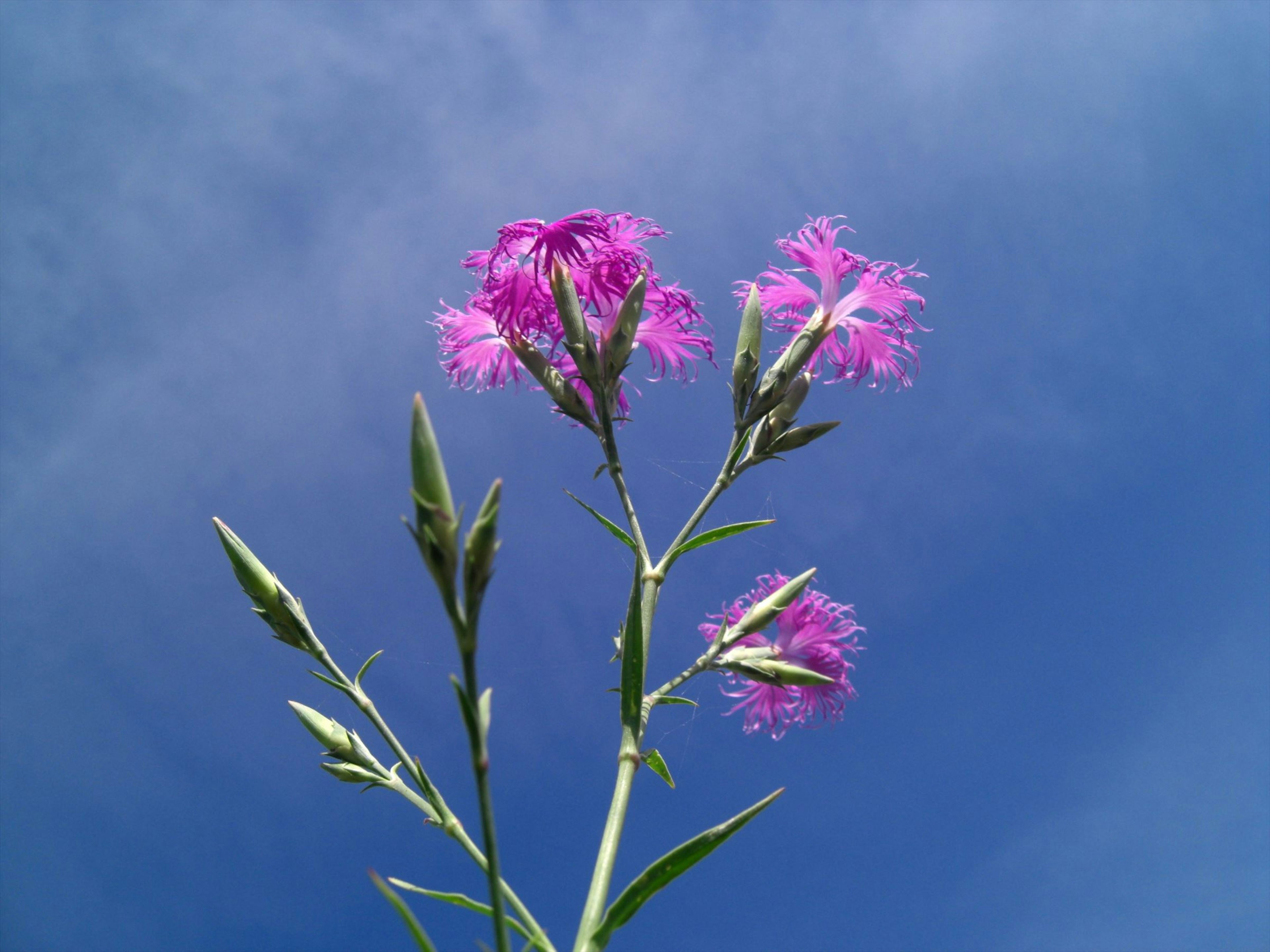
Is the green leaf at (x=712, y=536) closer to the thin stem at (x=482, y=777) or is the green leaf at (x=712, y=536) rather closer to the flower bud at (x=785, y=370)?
the flower bud at (x=785, y=370)

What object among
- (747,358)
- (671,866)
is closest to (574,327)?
(747,358)

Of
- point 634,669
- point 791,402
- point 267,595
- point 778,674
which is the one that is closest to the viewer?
point 634,669

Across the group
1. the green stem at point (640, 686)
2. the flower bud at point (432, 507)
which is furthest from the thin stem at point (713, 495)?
the flower bud at point (432, 507)

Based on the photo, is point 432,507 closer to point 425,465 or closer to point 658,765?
point 425,465

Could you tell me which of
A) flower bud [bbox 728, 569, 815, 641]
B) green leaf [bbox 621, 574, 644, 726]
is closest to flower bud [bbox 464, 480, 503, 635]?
green leaf [bbox 621, 574, 644, 726]

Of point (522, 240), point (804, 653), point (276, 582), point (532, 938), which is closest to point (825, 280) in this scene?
point (522, 240)

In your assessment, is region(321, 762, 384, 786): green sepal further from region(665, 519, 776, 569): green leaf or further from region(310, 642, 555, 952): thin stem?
region(665, 519, 776, 569): green leaf
